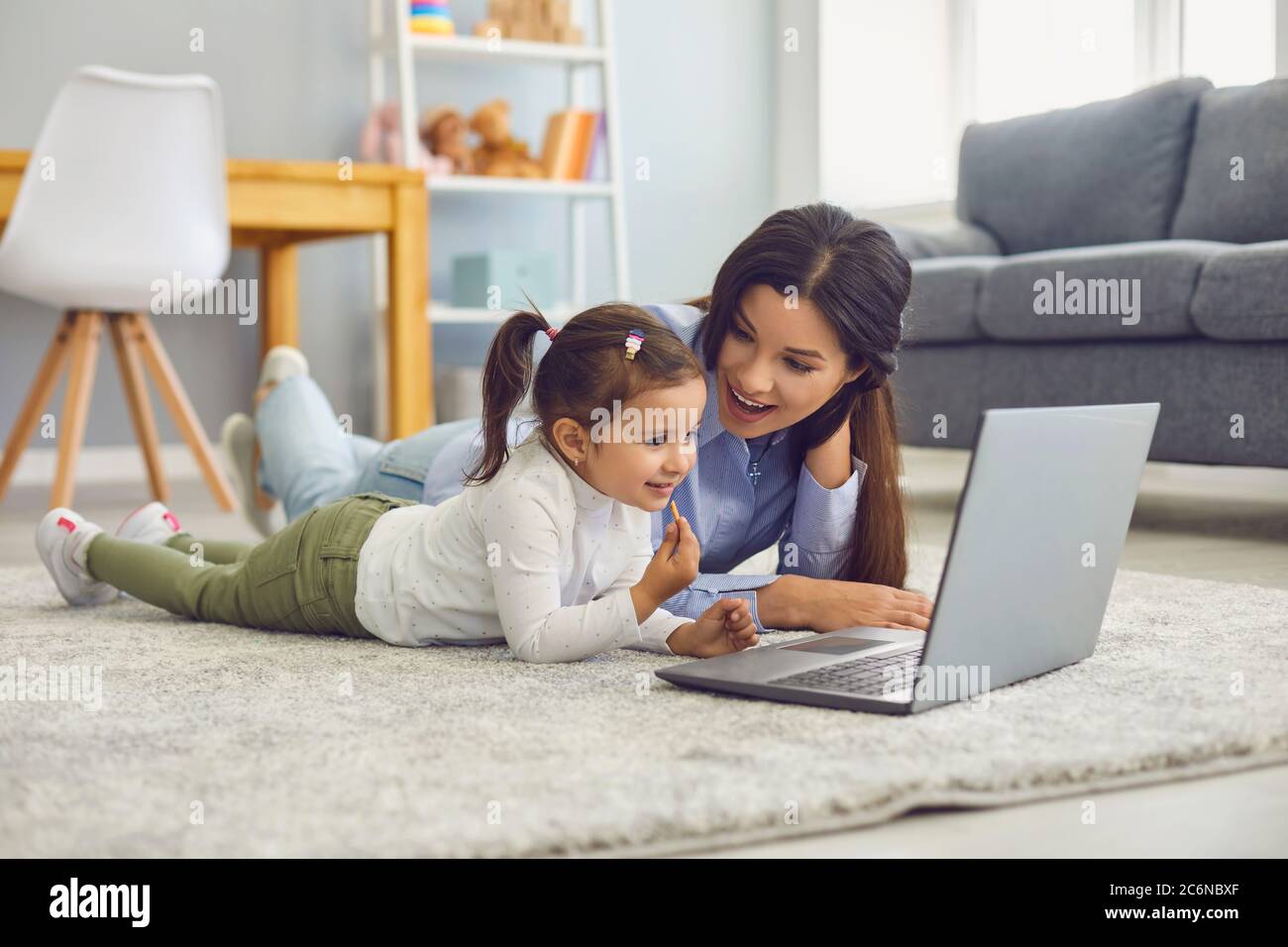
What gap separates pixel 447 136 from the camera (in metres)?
4.01

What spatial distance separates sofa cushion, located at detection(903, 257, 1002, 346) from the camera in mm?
2826

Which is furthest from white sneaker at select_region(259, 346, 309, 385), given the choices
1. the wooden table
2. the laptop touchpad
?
the laptop touchpad

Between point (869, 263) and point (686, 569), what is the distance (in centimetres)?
38

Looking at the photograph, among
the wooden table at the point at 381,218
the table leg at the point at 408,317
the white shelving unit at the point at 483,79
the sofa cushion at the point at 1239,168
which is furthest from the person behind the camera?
the white shelving unit at the point at 483,79

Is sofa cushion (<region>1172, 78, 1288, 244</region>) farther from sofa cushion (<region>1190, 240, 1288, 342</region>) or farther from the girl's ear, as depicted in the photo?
the girl's ear

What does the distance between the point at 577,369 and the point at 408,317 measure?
1822 millimetres

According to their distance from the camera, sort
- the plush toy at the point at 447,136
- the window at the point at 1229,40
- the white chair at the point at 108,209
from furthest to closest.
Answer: the plush toy at the point at 447,136, the window at the point at 1229,40, the white chair at the point at 108,209

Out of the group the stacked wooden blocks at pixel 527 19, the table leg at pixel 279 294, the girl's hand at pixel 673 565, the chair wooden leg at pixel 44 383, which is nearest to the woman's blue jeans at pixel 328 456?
the girl's hand at pixel 673 565

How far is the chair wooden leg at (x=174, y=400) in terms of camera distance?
2.97m

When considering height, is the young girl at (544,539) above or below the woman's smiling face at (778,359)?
below

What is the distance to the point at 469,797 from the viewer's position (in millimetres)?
868

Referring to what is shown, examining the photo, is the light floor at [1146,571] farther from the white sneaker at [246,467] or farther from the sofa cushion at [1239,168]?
the sofa cushion at [1239,168]

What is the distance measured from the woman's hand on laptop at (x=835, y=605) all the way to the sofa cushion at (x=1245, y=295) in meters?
1.10
